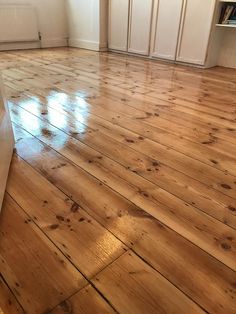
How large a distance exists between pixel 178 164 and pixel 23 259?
0.92m

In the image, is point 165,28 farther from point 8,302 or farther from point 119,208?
point 8,302

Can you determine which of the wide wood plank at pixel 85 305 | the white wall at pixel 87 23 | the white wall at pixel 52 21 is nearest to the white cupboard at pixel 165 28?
the white wall at pixel 87 23

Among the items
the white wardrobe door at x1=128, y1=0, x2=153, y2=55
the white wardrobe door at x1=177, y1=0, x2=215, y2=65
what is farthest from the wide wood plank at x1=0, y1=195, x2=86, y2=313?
the white wardrobe door at x1=128, y1=0, x2=153, y2=55

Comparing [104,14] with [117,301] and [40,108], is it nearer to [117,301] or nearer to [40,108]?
[40,108]

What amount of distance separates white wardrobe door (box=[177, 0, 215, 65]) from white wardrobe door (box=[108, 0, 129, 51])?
3.75ft

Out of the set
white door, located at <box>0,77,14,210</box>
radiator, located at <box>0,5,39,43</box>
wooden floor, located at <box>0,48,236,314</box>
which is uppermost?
radiator, located at <box>0,5,39,43</box>

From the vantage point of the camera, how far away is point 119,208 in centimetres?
114

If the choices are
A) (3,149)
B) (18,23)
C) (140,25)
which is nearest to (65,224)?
(3,149)

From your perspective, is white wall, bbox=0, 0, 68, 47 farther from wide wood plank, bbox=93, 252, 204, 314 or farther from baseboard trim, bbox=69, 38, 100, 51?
wide wood plank, bbox=93, 252, 204, 314

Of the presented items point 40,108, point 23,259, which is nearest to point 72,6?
point 40,108

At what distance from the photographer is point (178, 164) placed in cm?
148

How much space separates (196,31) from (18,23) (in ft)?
10.1

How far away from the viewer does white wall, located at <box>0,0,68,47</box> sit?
16.0 ft

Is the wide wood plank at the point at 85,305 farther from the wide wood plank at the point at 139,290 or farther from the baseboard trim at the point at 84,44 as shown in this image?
the baseboard trim at the point at 84,44
